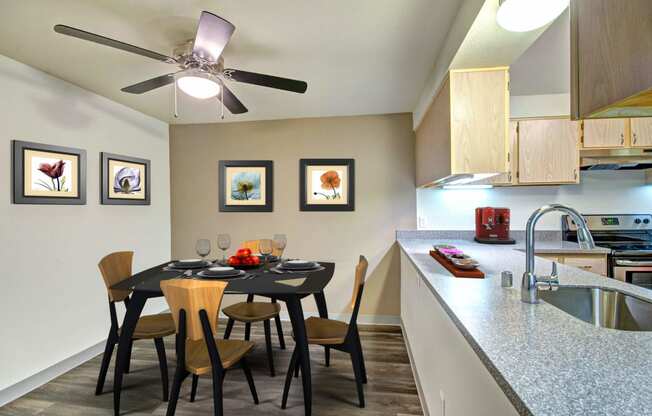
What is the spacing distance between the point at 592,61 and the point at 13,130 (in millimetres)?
3251

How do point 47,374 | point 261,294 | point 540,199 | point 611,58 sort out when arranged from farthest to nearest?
point 540,199 < point 47,374 < point 261,294 < point 611,58

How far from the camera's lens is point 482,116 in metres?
1.95

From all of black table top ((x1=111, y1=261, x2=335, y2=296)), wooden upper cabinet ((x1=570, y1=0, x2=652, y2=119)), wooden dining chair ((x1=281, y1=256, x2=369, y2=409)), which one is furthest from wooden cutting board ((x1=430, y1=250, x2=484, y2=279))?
wooden upper cabinet ((x1=570, y1=0, x2=652, y2=119))

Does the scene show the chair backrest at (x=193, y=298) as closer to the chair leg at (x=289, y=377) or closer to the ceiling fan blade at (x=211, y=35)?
the chair leg at (x=289, y=377)

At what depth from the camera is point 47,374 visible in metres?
2.44

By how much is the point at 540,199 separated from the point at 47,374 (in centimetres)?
462

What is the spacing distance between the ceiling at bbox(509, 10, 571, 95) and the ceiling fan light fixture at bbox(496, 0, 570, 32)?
1.77 m

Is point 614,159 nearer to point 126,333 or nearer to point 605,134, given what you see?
point 605,134

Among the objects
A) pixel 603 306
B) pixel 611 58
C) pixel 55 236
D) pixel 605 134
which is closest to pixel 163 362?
pixel 55 236

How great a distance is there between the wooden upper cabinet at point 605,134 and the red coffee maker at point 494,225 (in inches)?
35.4

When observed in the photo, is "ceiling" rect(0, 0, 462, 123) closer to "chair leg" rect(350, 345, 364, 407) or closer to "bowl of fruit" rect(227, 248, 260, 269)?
"bowl of fruit" rect(227, 248, 260, 269)

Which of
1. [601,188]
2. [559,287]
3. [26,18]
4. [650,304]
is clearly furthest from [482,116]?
[26,18]

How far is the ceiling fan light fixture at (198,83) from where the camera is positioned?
191 cm

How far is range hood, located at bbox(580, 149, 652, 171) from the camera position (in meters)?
2.83
